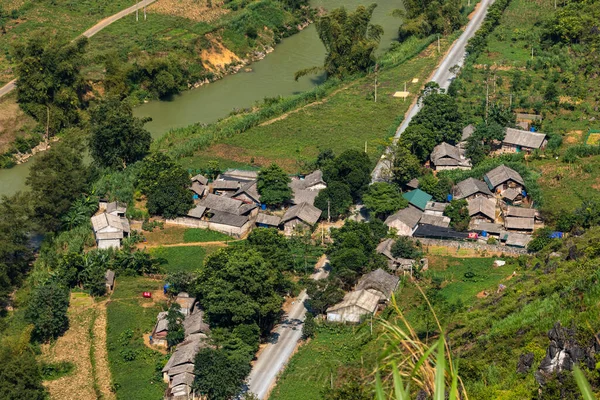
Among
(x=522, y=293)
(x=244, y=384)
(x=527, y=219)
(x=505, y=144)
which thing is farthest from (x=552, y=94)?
(x=244, y=384)

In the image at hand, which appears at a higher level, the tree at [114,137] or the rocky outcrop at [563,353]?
the rocky outcrop at [563,353]

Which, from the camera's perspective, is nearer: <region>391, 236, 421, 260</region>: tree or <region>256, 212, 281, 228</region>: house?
<region>391, 236, 421, 260</region>: tree

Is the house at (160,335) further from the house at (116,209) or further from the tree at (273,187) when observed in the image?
the tree at (273,187)

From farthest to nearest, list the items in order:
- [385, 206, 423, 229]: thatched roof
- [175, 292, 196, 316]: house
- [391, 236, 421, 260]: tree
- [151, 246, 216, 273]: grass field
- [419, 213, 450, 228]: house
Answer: [419, 213, 450, 228]: house, [385, 206, 423, 229]: thatched roof, [151, 246, 216, 273]: grass field, [391, 236, 421, 260]: tree, [175, 292, 196, 316]: house

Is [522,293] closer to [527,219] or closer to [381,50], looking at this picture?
[527,219]

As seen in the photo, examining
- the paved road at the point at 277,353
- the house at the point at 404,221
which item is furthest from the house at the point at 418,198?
the paved road at the point at 277,353

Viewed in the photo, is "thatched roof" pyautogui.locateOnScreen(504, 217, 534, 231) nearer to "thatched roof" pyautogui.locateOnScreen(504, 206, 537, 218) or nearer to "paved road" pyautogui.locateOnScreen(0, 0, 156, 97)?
"thatched roof" pyautogui.locateOnScreen(504, 206, 537, 218)

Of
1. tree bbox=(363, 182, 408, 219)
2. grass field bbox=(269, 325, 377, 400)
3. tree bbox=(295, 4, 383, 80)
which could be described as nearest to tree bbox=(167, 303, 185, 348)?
grass field bbox=(269, 325, 377, 400)
